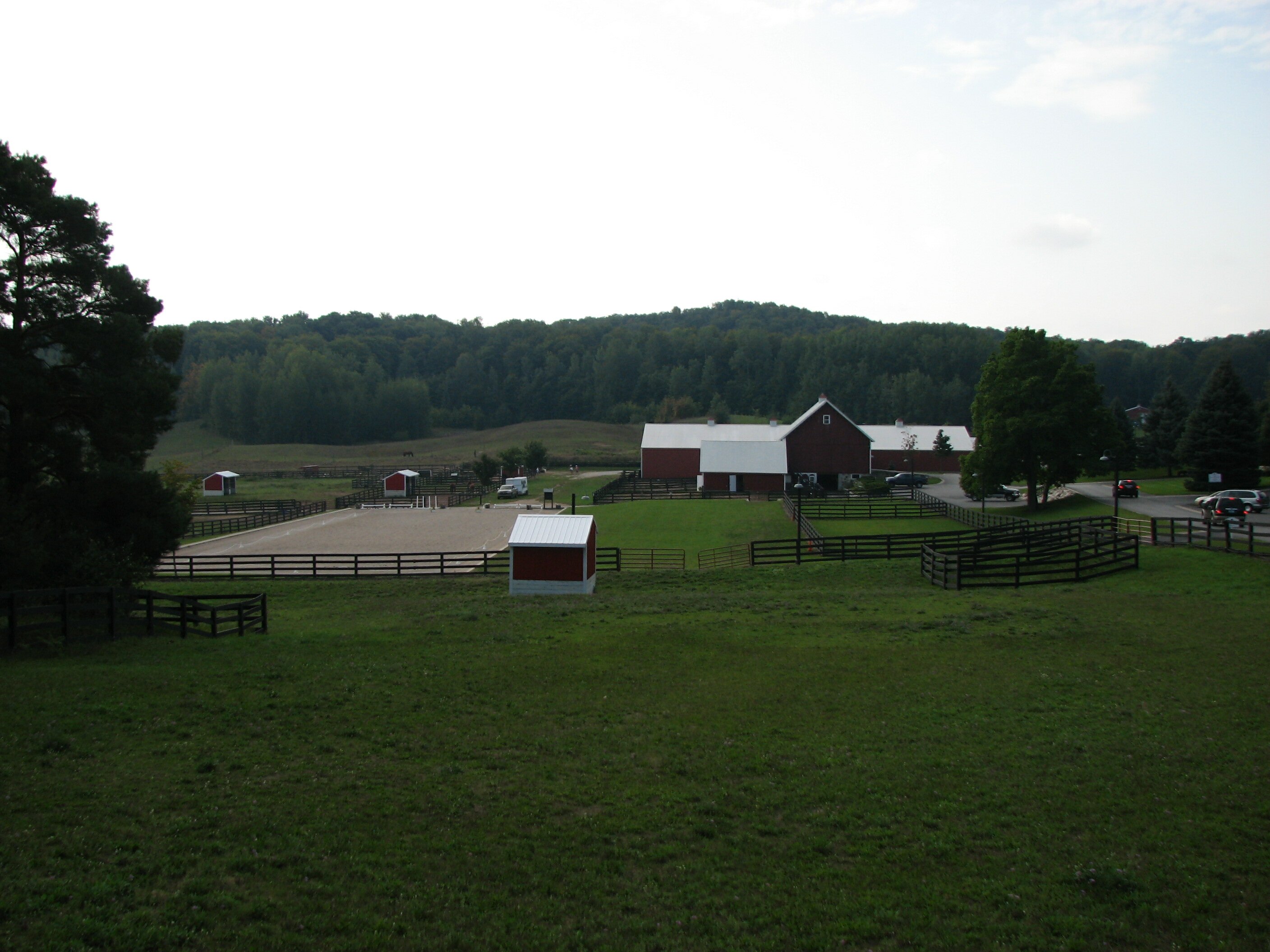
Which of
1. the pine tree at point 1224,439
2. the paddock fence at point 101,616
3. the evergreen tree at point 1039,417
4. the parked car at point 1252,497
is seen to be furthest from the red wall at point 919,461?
the paddock fence at point 101,616

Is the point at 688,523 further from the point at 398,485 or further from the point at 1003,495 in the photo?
the point at 398,485

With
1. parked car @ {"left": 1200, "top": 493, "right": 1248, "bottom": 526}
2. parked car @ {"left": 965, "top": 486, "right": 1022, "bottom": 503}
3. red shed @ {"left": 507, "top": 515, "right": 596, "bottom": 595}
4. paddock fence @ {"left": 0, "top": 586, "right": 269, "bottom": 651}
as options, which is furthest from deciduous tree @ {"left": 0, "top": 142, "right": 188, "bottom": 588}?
Answer: parked car @ {"left": 965, "top": 486, "right": 1022, "bottom": 503}

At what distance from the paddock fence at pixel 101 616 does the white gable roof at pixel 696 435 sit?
192 ft

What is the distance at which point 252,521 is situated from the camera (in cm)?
5034

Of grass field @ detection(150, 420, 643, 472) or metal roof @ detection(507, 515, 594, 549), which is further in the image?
grass field @ detection(150, 420, 643, 472)

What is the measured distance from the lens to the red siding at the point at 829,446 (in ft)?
227

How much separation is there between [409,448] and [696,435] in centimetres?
6568

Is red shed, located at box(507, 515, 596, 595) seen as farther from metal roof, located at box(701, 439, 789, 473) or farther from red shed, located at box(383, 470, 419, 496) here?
red shed, located at box(383, 470, 419, 496)

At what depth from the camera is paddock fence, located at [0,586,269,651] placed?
13844 millimetres

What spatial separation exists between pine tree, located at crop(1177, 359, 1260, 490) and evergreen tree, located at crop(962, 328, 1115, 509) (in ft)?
28.9

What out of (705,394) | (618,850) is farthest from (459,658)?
(705,394)

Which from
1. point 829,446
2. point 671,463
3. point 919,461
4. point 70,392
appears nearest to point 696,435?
point 671,463

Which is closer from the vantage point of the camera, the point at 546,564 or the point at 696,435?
the point at 546,564

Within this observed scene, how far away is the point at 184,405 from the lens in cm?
15100
